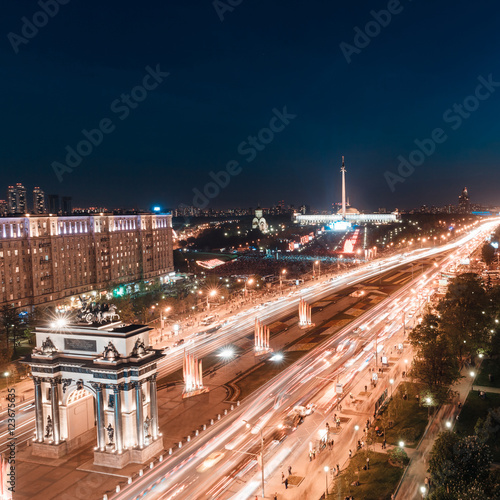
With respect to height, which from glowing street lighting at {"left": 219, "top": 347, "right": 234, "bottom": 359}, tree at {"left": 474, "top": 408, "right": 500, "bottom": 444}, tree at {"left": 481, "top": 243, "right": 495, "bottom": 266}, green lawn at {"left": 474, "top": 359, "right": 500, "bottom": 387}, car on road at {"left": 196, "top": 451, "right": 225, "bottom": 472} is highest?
tree at {"left": 481, "top": 243, "right": 495, "bottom": 266}

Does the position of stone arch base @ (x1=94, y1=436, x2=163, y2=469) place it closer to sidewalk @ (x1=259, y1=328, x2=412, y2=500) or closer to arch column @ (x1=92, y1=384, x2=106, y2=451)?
arch column @ (x1=92, y1=384, x2=106, y2=451)

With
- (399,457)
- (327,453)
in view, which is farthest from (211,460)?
(399,457)

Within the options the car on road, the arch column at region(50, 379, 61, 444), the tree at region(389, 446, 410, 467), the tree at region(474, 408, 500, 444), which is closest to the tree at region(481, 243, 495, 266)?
the tree at region(474, 408, 500, 444)

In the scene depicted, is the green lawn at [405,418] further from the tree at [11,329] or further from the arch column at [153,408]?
the tree at [11,329]

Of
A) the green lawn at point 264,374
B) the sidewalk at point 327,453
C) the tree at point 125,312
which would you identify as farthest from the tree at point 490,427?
the tree at point 125,312

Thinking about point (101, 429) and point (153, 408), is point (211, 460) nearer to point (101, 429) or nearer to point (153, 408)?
point (153, 408)

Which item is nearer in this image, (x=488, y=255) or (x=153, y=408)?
(x=153, y=408)

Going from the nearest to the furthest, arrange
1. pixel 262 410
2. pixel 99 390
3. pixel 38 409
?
pixel 99 390
pixel 38 409
pixel 262 410
